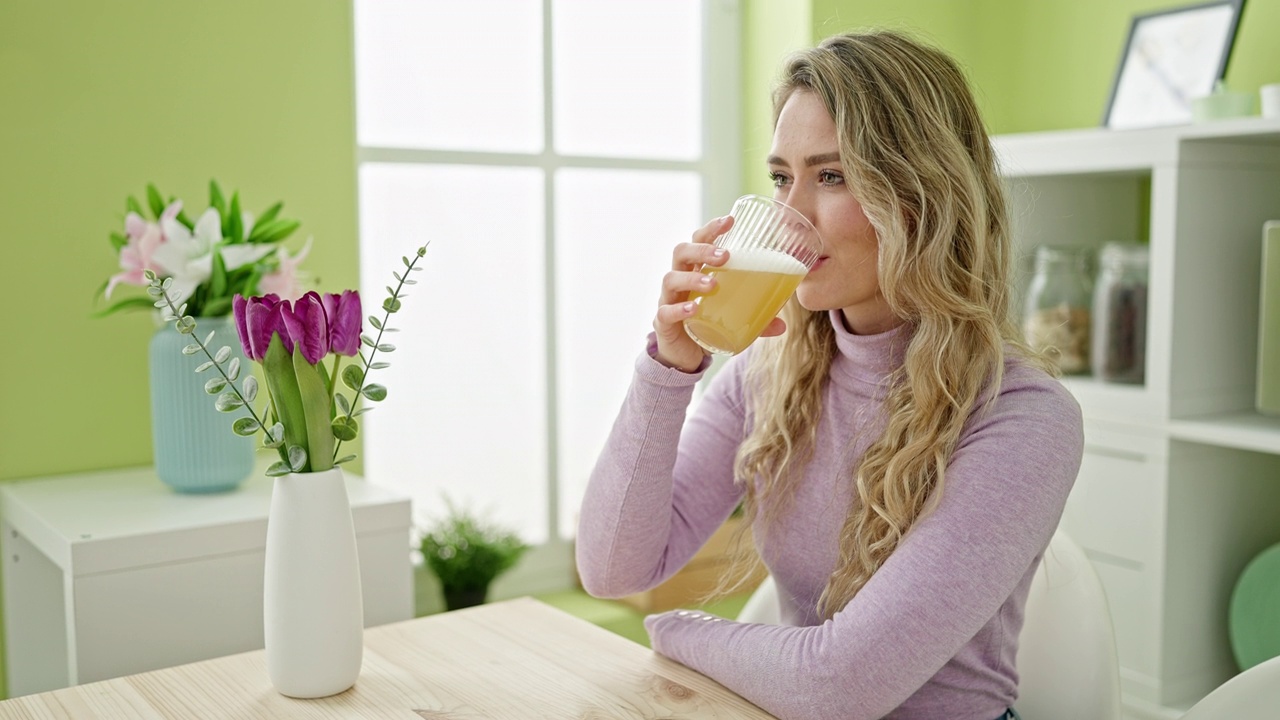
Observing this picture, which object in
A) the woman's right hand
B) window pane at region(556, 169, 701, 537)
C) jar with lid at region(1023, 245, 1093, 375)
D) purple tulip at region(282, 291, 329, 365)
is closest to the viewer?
purple tulip at region(282, 291, 329, 365)

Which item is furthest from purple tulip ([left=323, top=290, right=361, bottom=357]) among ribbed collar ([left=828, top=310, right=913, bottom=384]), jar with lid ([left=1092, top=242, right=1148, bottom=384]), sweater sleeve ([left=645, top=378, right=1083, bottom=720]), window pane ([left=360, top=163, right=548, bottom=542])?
jar with lid ([left=1092, top=242, right=1148, bottom=384])

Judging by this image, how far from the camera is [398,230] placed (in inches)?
90.4

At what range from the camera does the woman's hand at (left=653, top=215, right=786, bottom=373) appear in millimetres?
1187

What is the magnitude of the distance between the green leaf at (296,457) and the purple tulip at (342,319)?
0.10 metres

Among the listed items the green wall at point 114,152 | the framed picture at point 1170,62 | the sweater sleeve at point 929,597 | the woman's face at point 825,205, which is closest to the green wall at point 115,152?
the green wall at point 114,152

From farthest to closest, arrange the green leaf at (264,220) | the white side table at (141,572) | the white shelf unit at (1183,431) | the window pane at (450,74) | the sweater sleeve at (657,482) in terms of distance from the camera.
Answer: the window pane at (450,74)
the white shelf unit at (1183,431)
the green leaf at (264,220)
the white side table at (141,572)
the sweater sleeve at (657,482)

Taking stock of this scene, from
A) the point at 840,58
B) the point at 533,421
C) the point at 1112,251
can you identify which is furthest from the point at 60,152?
the point at 1112,251

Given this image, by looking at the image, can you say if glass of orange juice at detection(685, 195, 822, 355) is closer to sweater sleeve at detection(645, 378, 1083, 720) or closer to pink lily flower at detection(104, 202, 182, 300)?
sweater sleeve at detection(645, 378, 1083, 720)

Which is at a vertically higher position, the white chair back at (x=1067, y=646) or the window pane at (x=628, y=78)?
the window pane at (x=628, y=78)

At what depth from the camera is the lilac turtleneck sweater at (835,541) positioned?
3.59 feet

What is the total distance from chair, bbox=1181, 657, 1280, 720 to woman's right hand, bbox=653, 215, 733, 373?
62 cm

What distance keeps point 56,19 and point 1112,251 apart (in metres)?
1.93

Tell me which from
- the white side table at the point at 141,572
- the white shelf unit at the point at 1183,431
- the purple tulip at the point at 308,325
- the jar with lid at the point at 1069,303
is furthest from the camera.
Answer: the jar with lid at the point at 1069,303

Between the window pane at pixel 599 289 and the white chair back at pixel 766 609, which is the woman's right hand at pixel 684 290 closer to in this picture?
the white chair back at pixel 766 609
